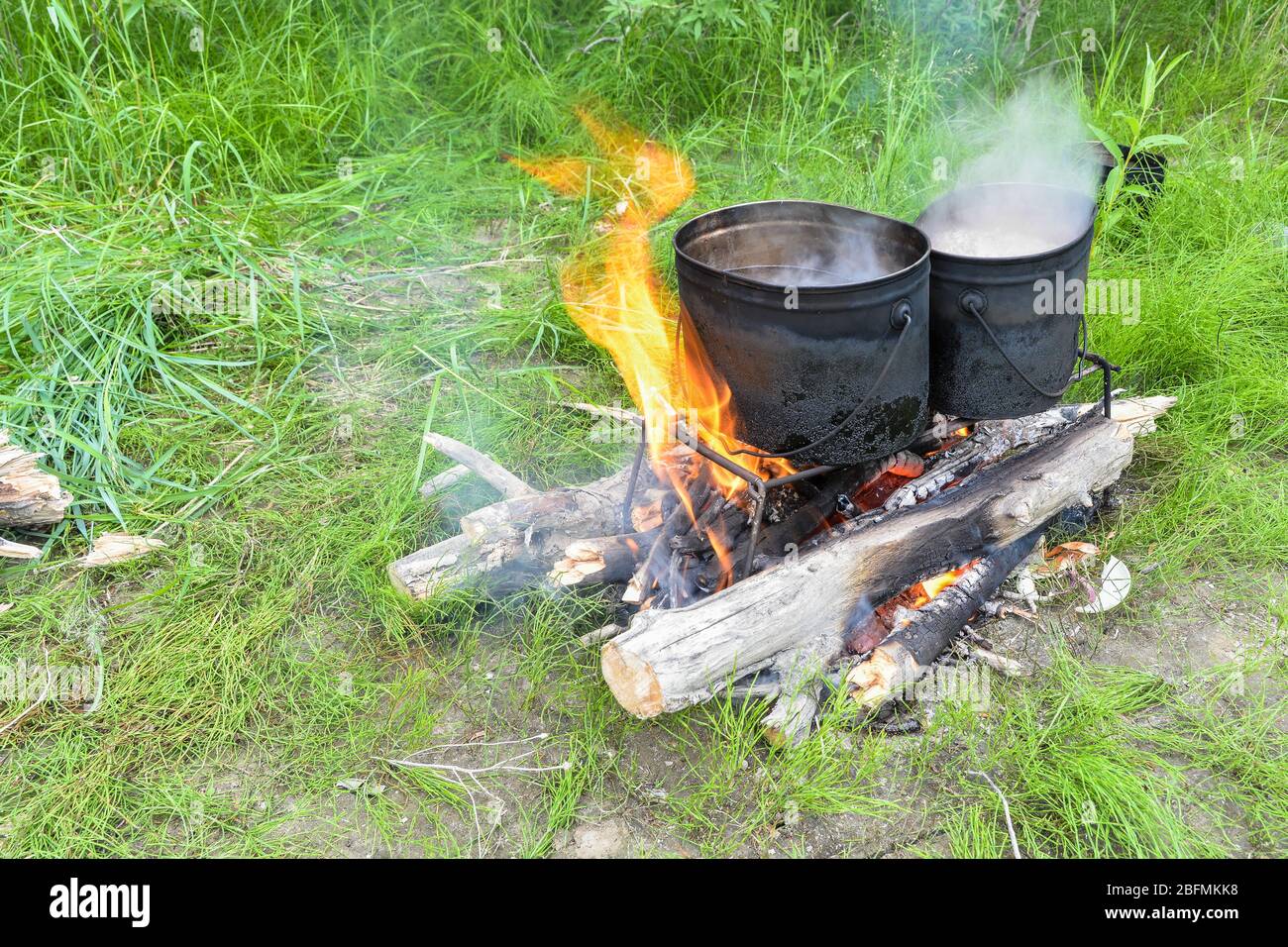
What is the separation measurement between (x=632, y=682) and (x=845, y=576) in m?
0.77

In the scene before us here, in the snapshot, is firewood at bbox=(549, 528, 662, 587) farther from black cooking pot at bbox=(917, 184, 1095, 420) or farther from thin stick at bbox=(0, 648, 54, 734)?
thin stick at bbox=(0, 648, 54, 734)

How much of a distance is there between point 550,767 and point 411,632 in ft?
2.29

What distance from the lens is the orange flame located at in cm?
326

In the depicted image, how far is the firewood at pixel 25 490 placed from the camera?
3443 mm

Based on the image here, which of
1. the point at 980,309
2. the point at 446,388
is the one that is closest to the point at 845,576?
the point at 980,309

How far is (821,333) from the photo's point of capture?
2.83m

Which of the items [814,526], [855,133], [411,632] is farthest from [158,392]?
[855,133]

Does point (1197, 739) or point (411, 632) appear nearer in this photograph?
point (1197, 739)

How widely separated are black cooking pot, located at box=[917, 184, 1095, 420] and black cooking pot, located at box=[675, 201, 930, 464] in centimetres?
24

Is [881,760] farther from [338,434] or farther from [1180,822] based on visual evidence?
[338,434]

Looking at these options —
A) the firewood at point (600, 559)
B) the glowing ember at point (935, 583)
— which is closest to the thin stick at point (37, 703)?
the firewood at point (600, 559)

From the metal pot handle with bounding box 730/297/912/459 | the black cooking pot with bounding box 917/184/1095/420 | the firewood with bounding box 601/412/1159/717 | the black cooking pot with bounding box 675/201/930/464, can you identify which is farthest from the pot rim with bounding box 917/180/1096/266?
the firewood with bounding box 601/412/1159/717

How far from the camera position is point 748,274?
11.0 ft

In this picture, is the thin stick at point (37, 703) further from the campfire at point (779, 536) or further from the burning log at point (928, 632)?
the burning log at point (928, 632)
